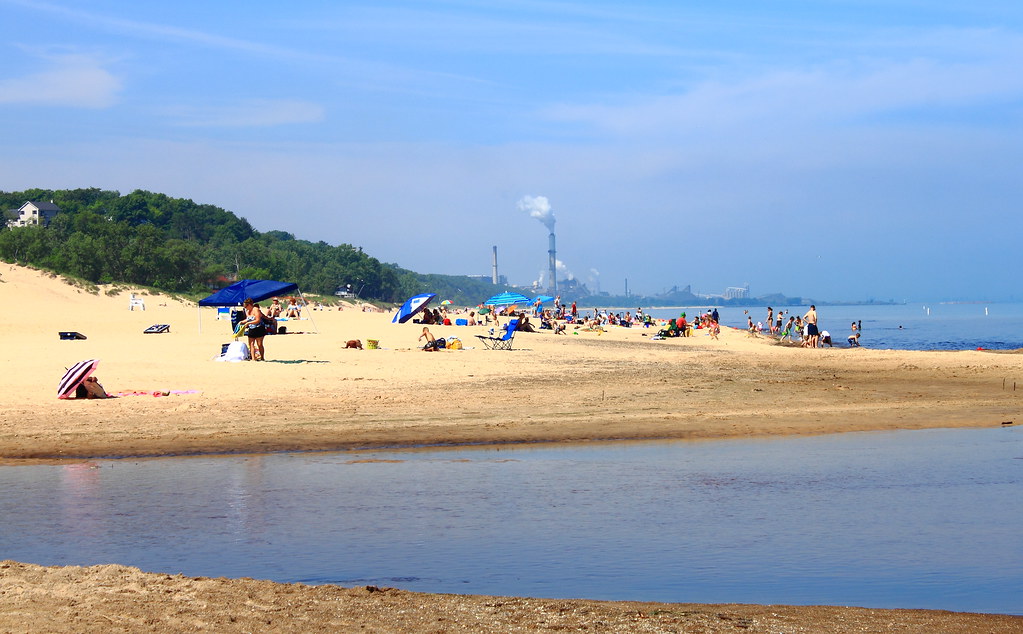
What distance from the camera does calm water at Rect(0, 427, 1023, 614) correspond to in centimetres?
670

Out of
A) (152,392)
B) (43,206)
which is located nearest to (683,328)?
(152,392)

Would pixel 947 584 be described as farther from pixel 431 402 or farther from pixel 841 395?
pixel 841 395

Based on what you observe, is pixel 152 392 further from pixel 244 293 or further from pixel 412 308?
pixel 412 308

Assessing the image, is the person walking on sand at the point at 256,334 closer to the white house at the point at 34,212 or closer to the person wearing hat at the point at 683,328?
the person wearing hat at the point at 683,328

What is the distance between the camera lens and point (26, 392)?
14695 millimetres

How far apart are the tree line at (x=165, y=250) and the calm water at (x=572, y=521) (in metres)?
47.2

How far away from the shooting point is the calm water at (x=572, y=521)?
670 cm

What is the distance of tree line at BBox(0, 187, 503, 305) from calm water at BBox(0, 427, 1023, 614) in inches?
1860

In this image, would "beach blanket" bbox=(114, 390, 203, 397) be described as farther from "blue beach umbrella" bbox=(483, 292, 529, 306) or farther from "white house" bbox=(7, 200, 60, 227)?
"white house" bbox=(7, 200, 60, 227)

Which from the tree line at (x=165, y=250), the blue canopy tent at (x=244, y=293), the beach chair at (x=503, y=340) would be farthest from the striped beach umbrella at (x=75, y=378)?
the tree line at (x=165, y=250)

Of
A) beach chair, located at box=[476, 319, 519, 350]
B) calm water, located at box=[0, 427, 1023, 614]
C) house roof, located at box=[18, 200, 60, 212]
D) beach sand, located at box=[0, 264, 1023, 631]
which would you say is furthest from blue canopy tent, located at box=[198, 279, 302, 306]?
house roof, located at box=[18, 200, 60, 212]

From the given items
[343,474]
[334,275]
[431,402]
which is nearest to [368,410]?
[431,402]

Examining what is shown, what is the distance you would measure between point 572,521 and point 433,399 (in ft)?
24.3

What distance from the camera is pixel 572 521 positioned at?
8477 mm
